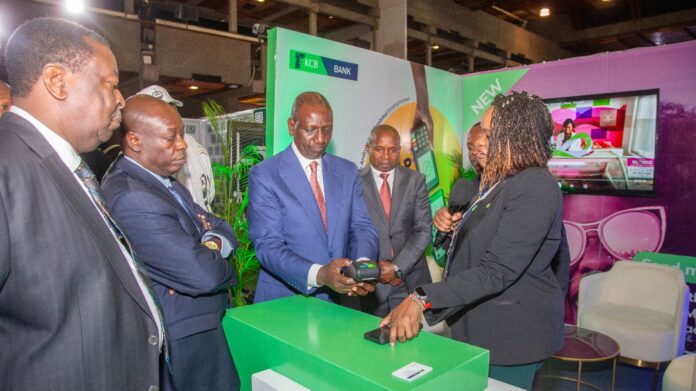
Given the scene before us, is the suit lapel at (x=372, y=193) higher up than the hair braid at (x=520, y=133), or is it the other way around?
the hair braid at (x=520, y=133)

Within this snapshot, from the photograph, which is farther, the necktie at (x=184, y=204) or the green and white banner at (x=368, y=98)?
the green and white banner at (x=368, y=98)

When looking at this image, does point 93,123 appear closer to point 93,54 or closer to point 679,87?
point 93,54

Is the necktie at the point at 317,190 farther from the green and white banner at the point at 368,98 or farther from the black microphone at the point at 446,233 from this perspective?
the green and white banner at the point at 368,98

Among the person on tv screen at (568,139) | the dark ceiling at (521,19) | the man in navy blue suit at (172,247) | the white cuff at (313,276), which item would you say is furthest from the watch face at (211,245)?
the dark ceiling at (521,19)

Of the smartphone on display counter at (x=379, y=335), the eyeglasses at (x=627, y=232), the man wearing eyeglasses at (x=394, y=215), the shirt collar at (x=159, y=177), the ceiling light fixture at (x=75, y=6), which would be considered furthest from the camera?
the ceiling light fixture at (x=75, y=6)

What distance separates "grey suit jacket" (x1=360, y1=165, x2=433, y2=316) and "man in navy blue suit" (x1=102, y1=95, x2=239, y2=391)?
64.0 inches

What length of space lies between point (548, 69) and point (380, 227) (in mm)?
3391

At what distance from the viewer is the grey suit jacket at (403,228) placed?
3361mm

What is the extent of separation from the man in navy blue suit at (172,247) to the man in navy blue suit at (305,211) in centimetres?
28

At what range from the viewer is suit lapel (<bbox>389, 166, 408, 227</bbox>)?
3.51m

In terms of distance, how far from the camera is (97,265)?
109cm

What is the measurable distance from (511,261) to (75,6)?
7475mm

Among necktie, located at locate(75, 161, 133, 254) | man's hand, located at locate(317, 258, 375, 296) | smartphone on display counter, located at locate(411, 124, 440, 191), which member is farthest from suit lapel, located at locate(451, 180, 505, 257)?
smartphone on display counter, located at locate(411, 124, 440, 191)

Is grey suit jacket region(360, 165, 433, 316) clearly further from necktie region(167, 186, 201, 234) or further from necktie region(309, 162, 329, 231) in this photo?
necktie region(167, 186, 201, 234)
